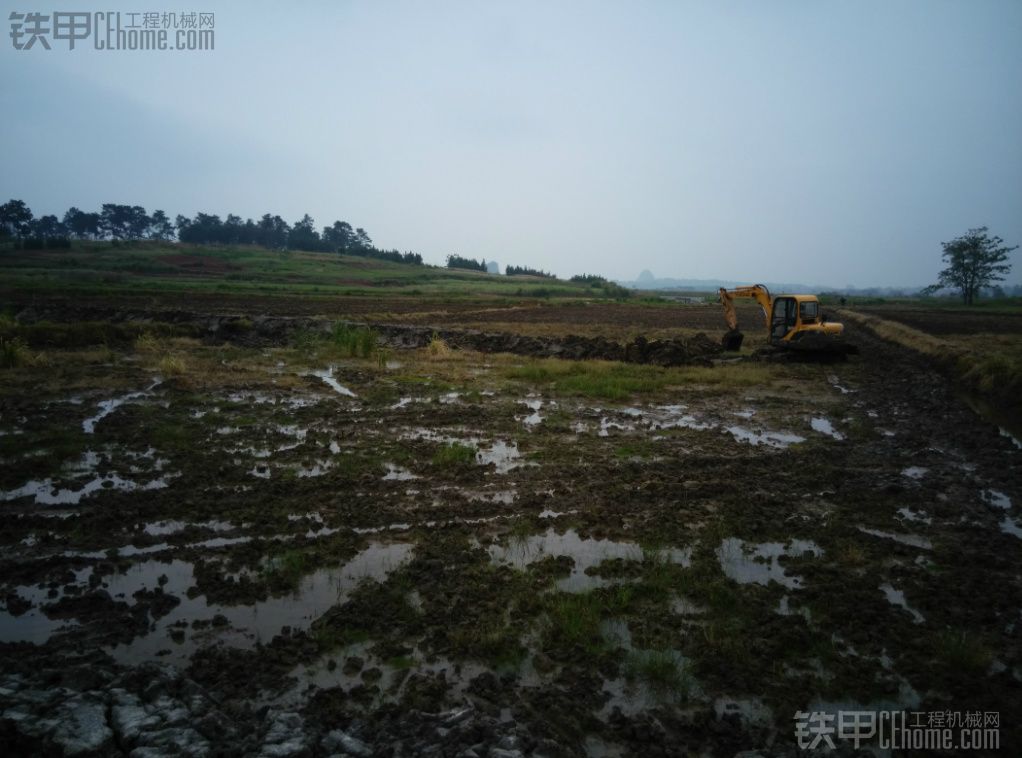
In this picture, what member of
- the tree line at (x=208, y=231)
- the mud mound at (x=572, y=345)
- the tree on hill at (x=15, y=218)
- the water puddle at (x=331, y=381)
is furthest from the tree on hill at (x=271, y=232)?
the water puddle at (x=331, y=381)

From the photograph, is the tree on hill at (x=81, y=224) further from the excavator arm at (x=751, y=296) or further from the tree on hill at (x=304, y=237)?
the excavator arm at (x=751, y=296)

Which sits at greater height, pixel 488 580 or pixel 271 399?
pixel 271 399

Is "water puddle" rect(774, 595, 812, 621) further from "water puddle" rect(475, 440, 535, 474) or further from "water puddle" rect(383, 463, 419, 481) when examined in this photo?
"water puddle" rect(383, 463, 419, 481)

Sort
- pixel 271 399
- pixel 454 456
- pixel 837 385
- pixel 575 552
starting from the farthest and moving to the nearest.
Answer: pixel 837 385 → pixel 271 399 → pixel 454 456 → pixel 575 552

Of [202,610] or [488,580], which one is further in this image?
[488,580]

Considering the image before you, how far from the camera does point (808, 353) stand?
74.3 ft

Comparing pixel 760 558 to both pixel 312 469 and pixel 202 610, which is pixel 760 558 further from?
pixel 312 469

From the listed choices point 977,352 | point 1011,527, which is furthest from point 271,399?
point 977,352

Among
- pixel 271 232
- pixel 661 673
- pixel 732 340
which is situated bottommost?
pixel 661 673

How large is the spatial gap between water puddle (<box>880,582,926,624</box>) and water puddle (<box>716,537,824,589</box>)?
31.7 inches

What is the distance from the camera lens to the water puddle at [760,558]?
6.45 metres

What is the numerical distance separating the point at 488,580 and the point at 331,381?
1299cm

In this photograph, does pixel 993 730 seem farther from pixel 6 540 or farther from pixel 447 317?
pixel 447 317

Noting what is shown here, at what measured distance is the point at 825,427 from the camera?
43.4ft
